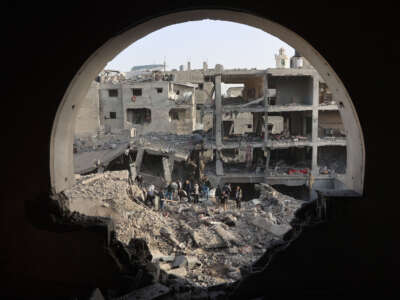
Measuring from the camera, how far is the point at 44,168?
2361 mm

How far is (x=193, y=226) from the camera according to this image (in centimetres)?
1151

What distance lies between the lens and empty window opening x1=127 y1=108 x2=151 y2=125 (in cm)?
2788

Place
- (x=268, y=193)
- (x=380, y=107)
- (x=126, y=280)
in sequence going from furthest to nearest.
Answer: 1. (x=268, y=193)
2. (x=126, y=280)
3. (x=380, y=107)

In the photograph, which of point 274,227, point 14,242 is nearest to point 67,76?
point 14,242

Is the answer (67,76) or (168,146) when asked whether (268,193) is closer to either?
(168,146)

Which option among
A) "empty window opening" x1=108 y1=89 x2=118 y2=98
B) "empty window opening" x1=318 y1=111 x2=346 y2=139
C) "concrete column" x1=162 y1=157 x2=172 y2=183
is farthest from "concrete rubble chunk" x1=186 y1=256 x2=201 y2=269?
"empty window opening" x1=108 y1=89 x2=118 y2=98

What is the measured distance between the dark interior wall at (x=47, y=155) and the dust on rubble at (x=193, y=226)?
3.77 metres

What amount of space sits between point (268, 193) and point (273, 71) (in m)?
8.87

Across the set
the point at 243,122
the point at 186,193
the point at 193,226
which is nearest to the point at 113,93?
the point at 243,122

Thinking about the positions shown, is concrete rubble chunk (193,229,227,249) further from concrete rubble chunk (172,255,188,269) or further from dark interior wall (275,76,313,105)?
dark interior wall (275,76,313,105)

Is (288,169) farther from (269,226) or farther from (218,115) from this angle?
(269,226)

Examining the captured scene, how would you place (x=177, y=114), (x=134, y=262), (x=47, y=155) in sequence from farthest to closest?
(x=177, y=114) → (x=134, y=262) → (x=47, y=155)

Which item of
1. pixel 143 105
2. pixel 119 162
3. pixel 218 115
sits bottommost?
pixel 119 162

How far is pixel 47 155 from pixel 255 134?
2198 cm
